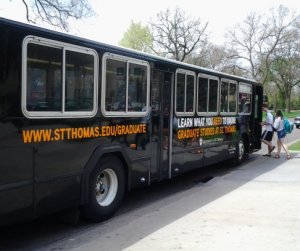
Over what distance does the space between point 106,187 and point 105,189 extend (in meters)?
0.04

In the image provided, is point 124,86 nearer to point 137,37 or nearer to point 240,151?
point 240,151

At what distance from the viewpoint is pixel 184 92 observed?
27.0 ft

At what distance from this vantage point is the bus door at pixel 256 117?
511 inches

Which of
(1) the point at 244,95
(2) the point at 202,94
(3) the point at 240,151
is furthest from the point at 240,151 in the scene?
(2) the point at 202,94

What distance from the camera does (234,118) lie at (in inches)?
440

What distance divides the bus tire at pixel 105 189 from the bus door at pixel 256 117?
7.79 m

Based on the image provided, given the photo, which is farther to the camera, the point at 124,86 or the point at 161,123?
the point at 161,123

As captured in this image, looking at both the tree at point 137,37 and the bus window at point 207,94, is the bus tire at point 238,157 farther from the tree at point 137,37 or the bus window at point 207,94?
the tree at point 137,37

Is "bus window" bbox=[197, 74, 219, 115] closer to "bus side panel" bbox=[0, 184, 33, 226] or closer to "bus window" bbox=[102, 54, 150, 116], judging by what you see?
"bus window" bbox=[102, 54, 150, 116]

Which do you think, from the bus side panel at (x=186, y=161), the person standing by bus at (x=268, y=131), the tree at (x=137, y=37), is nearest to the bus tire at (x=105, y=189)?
the bus side panel at (x=186, y=161)

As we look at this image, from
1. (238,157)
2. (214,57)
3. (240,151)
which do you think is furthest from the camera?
(214,57)

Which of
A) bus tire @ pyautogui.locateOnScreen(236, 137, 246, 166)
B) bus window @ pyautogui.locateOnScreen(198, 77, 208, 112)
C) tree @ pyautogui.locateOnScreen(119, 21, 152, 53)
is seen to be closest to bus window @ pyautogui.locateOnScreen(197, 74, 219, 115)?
bus window @ pyautogui.locateOnScreen(198, 77, 208, 112)

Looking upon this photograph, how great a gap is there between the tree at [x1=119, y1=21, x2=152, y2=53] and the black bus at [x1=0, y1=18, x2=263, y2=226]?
36.1 metres

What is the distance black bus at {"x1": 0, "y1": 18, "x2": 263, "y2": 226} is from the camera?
4391 mm
